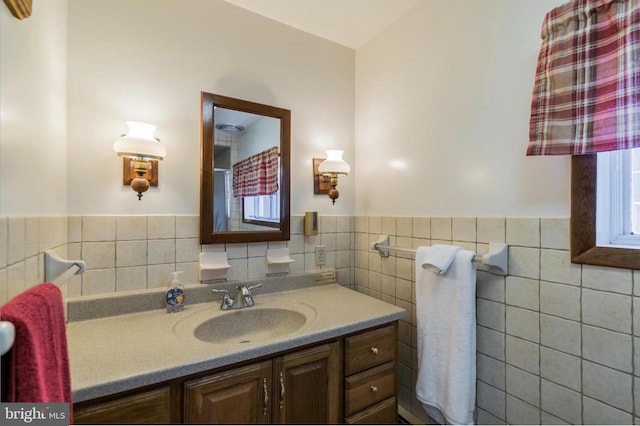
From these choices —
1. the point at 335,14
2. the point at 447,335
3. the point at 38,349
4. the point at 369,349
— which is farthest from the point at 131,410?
the point at 335,14

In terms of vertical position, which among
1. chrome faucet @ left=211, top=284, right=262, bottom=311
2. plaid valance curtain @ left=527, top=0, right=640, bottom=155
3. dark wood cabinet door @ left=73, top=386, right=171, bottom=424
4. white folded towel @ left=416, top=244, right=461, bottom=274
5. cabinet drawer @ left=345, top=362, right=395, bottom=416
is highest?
plaid valance curtain @ left=527, top=0, right=640, bottom=155

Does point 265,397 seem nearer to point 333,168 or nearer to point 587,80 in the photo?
point 333,168

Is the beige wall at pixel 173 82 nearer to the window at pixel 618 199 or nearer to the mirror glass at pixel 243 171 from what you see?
the mirror glass at pixel 243 171

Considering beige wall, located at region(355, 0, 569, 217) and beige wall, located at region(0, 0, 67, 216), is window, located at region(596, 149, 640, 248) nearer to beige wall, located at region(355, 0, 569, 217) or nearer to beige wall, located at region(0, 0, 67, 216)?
beige wall, located at region(355, 0, 569, 217)

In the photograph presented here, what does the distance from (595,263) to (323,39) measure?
5.96 ft

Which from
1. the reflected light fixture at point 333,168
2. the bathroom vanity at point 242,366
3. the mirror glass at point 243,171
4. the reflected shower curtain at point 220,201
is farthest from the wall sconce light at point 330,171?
the bathroom vanity at point 242,366

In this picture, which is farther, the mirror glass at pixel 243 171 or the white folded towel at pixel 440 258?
the mirror glass at pixel 243 171

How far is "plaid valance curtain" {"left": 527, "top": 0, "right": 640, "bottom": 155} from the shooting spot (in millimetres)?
851

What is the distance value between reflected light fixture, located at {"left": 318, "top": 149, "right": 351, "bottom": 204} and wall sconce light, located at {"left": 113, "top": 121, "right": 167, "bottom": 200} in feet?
2.76

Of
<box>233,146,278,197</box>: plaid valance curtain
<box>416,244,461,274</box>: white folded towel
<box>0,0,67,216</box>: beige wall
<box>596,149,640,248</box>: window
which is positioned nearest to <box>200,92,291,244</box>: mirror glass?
<box>233,146,278,197</box>: plaid valance curtain

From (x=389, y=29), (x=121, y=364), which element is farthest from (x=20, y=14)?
(x=389, y=29)

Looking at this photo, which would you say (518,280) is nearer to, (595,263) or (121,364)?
(595,263)

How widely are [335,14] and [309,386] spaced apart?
1.90 m

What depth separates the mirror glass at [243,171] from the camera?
4.70ft
